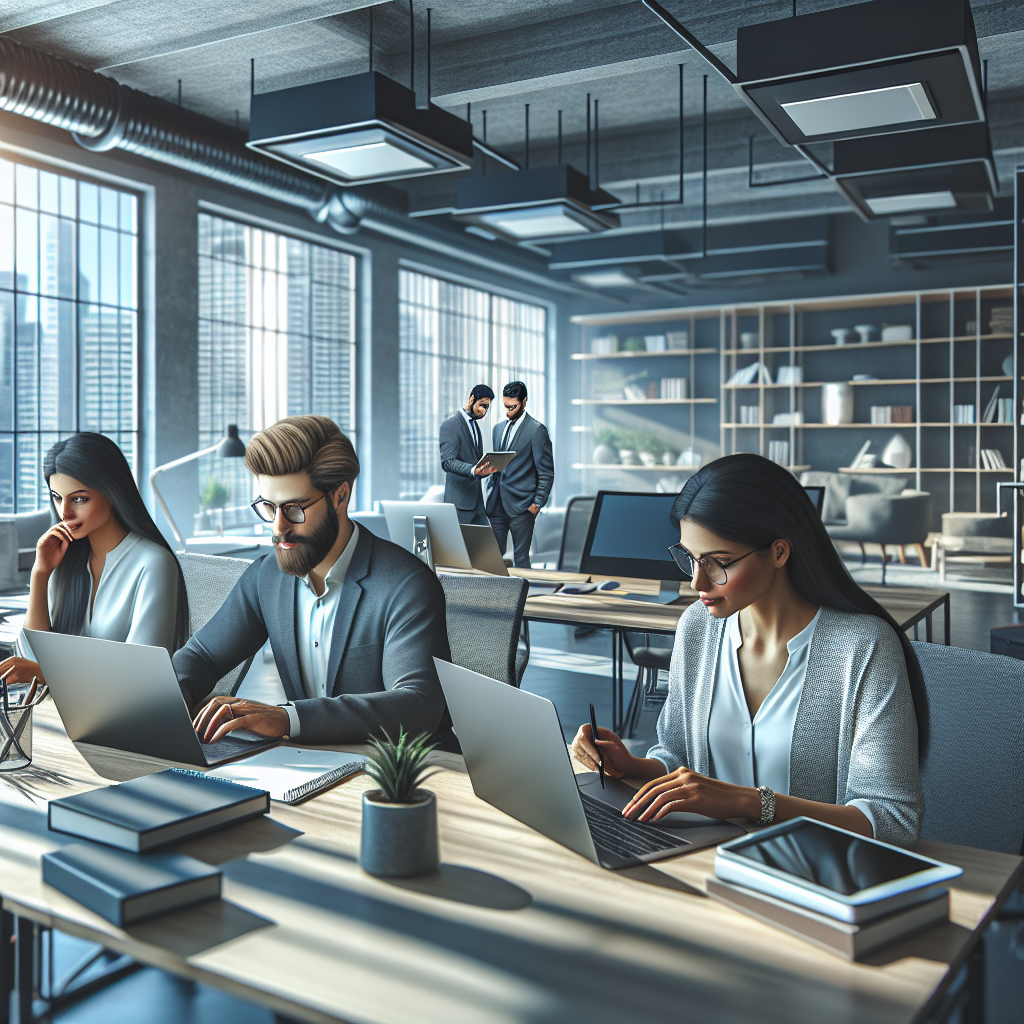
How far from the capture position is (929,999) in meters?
0.98

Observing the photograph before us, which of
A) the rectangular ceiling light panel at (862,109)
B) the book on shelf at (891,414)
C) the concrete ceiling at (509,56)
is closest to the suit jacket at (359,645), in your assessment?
the rectangular ceiling light panel at (862,109)

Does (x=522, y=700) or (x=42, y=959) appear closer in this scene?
A: (x=522, y=700)

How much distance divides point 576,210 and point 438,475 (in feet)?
16.1

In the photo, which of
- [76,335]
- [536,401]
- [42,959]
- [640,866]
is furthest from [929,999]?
[536,401]

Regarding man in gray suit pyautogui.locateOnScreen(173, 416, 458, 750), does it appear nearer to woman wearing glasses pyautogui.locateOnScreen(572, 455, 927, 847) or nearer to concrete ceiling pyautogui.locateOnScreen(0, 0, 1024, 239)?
woman wearing glasses pyautogui.locateOnScreen(572, 455, 927, 847)

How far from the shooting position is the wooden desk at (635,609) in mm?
3318

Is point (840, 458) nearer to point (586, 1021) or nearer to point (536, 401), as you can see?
point (536, 401)

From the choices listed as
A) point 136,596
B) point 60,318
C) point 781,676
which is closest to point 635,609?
point 136,596

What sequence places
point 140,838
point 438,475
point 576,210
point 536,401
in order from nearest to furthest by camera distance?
point 140,838 < point 576,210 < point 438,475 < point 536,401

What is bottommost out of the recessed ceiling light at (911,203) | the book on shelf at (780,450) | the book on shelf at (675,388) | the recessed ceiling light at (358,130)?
the book on shelf at (780,450)

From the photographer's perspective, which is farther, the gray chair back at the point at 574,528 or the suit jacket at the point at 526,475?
the suit jacket at the point at 526,475

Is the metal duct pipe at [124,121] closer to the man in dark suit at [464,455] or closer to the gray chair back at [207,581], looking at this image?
the man in dark suit at [464,455]

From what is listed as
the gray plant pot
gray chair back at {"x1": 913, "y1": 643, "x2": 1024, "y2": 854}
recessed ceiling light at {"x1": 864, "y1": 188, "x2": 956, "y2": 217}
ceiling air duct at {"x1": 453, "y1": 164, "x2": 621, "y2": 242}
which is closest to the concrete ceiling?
ceiling air duct at {"x1": 453, "y1": 164, "x2": 621, "y2": 242}

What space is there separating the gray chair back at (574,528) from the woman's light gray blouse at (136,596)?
2.76 metres
